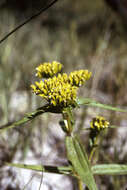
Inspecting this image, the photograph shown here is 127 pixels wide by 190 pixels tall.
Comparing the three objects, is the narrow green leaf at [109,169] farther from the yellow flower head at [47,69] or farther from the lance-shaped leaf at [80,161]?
the yellow flower head at [47,69]

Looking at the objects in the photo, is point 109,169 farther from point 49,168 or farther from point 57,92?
point 57,92

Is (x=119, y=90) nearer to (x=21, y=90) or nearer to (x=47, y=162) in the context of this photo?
(x=47, y=162)

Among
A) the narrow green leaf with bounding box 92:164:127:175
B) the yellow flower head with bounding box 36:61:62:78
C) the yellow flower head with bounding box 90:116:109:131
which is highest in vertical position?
the yellow flower head with bounding box 36:61:62:78

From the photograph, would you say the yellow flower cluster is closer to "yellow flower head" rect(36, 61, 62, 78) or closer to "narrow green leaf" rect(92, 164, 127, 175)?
"yellow flower head" rect(36, 61, 62, 78)

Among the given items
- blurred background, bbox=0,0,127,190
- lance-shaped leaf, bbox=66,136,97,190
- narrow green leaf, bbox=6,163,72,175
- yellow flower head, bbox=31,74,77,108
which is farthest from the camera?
blurred background, bbox=0,0,127,190

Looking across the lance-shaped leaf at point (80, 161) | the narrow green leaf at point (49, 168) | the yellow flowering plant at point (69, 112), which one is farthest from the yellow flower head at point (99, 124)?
the narrow green leaf at point (49, 168)

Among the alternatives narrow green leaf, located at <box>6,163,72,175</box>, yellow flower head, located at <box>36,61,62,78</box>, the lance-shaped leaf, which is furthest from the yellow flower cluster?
narrow green leaf, located at <box>6,163,72,175</box>

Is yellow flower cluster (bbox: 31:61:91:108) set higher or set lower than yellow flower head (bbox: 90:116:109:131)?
higher
